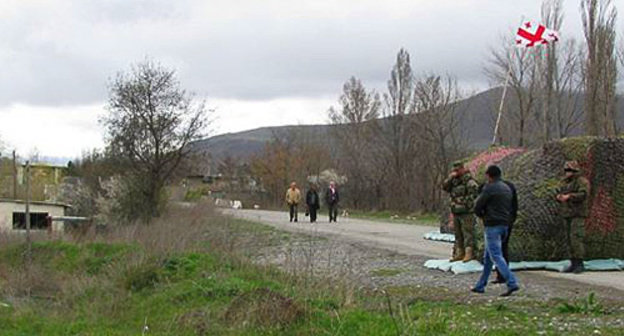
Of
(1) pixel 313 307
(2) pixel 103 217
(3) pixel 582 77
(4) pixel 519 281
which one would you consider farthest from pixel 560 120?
(1) pixel 313 307

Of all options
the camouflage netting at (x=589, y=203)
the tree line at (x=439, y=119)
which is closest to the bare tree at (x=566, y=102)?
the tree line at (x=439, y=119)

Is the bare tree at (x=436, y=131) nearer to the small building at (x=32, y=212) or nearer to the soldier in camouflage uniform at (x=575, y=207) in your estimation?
the small building at (x=32, y=212)

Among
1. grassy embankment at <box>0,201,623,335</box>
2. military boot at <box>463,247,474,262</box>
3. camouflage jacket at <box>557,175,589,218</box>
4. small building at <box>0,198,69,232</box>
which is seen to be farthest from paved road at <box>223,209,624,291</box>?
small building at <box>0,198,69,232</box>

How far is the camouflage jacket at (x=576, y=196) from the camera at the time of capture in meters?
15.0

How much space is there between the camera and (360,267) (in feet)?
58.5

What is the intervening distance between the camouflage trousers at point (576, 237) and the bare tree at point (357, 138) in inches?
1797

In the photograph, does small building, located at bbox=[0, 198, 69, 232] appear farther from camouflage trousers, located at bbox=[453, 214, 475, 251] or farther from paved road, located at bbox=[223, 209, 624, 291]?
camouflage trousers, located at bbox=[453, 214, 475, 251]

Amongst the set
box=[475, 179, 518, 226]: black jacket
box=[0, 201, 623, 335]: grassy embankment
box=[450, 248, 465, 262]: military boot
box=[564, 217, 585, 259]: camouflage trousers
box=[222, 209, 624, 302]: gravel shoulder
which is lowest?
box=[0, 201, 623, 335]: grassy embankment

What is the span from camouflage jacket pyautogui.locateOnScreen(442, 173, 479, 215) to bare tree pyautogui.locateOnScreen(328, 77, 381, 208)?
147 feet

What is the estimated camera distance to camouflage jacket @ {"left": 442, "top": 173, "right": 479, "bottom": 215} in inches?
631

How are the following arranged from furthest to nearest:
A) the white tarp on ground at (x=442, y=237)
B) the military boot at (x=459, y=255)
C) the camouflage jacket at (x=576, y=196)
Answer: the white tarp on ground at (x=442, y=237), the military boot at (x=459, y=255), the camouflage jacket at (x=576, y=196)

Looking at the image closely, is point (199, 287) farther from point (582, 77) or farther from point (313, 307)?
point (582, 77)

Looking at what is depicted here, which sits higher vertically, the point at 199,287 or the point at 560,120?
the point at 560,120

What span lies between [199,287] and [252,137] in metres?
131
